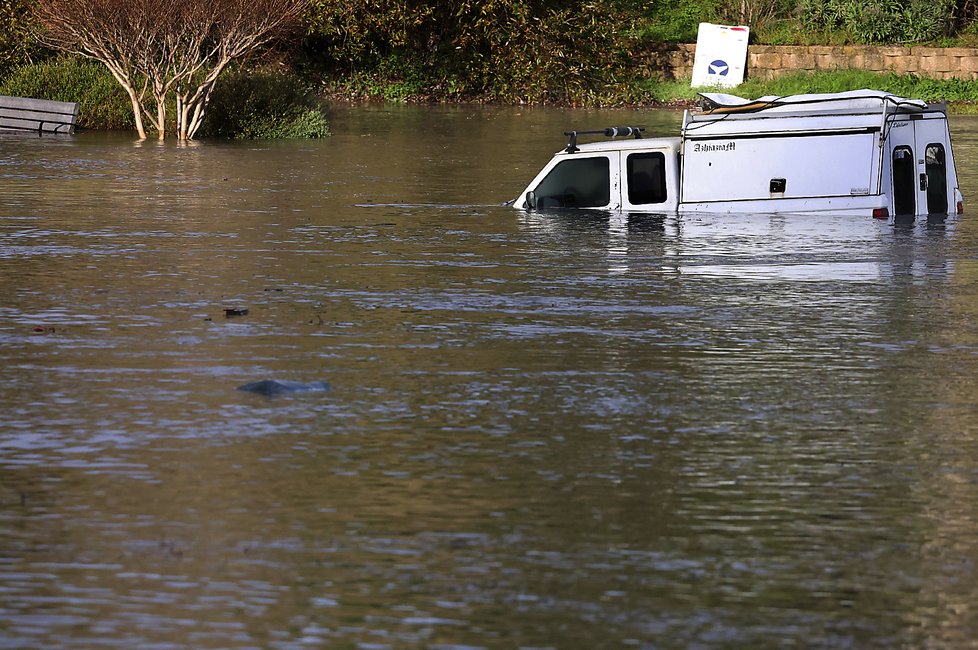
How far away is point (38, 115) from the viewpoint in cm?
3897

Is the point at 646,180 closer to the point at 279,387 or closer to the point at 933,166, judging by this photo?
the point at 933,166

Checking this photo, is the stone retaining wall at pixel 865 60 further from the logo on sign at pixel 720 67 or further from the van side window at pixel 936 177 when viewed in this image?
the van side window at pixel 936 177

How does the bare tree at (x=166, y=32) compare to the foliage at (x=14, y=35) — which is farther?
the foliage at (x=14, y=35)

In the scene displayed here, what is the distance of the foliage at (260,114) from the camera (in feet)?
129

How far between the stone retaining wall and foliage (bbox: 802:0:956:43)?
4.03ft

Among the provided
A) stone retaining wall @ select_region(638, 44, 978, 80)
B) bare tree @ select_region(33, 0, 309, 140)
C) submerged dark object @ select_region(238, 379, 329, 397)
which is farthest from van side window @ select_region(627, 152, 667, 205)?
stone retaining wall @ select_region(638, 44, 978, 80)

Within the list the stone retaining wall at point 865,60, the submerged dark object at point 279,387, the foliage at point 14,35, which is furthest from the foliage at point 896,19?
the submerged dark object at point 279,387

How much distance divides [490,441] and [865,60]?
153ft

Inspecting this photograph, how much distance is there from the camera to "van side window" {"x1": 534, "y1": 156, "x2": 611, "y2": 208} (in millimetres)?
21500

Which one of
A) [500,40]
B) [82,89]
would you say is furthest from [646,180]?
[500,40]

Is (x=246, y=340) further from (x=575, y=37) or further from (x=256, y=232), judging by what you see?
(x=575, y=37)

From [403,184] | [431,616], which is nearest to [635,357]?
[431,616]

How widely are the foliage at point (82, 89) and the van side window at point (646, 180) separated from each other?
72.4ft

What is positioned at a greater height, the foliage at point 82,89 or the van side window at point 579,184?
the foliage at point 82,89
